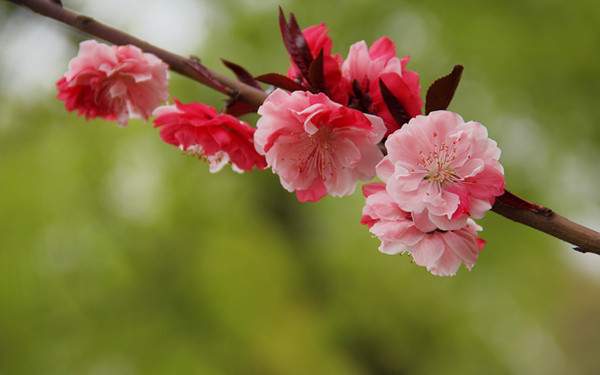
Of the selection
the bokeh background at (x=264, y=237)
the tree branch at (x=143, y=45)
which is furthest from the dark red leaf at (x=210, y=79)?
the bokeh background at (x=264, y=237)

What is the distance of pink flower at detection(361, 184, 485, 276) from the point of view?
17.7 inches

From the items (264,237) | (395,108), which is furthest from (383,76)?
(264,237)

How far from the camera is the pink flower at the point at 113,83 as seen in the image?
1.84 ft

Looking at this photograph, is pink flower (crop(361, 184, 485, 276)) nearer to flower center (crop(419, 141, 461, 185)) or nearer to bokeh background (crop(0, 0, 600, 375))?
flower center (crop(419, 141, 461, 185))

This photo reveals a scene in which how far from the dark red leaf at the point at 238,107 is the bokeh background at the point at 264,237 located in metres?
2.83

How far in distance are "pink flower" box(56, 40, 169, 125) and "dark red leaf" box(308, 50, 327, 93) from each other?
0.44 ft

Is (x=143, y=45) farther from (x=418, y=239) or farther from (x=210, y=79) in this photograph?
(x=418, y=239)

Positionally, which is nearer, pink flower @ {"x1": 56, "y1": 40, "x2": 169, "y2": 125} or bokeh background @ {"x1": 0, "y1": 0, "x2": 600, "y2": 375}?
pink flower @ {"x1": 56, "y1": 40, "x2": 169, "y2": 125}

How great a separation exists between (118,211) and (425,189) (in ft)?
11.5

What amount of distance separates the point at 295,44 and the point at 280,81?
50mm

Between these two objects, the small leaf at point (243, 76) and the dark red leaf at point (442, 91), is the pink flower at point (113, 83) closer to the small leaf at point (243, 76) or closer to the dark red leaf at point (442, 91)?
the small leaf at point (243, 76)

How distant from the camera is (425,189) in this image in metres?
0.43

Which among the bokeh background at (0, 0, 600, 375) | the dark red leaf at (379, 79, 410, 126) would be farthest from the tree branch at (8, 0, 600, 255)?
the bokeh background at (0, 0, 600, 375)

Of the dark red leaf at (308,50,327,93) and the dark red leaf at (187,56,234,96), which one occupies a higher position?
the dark red leaf at (308,50,327,93)
